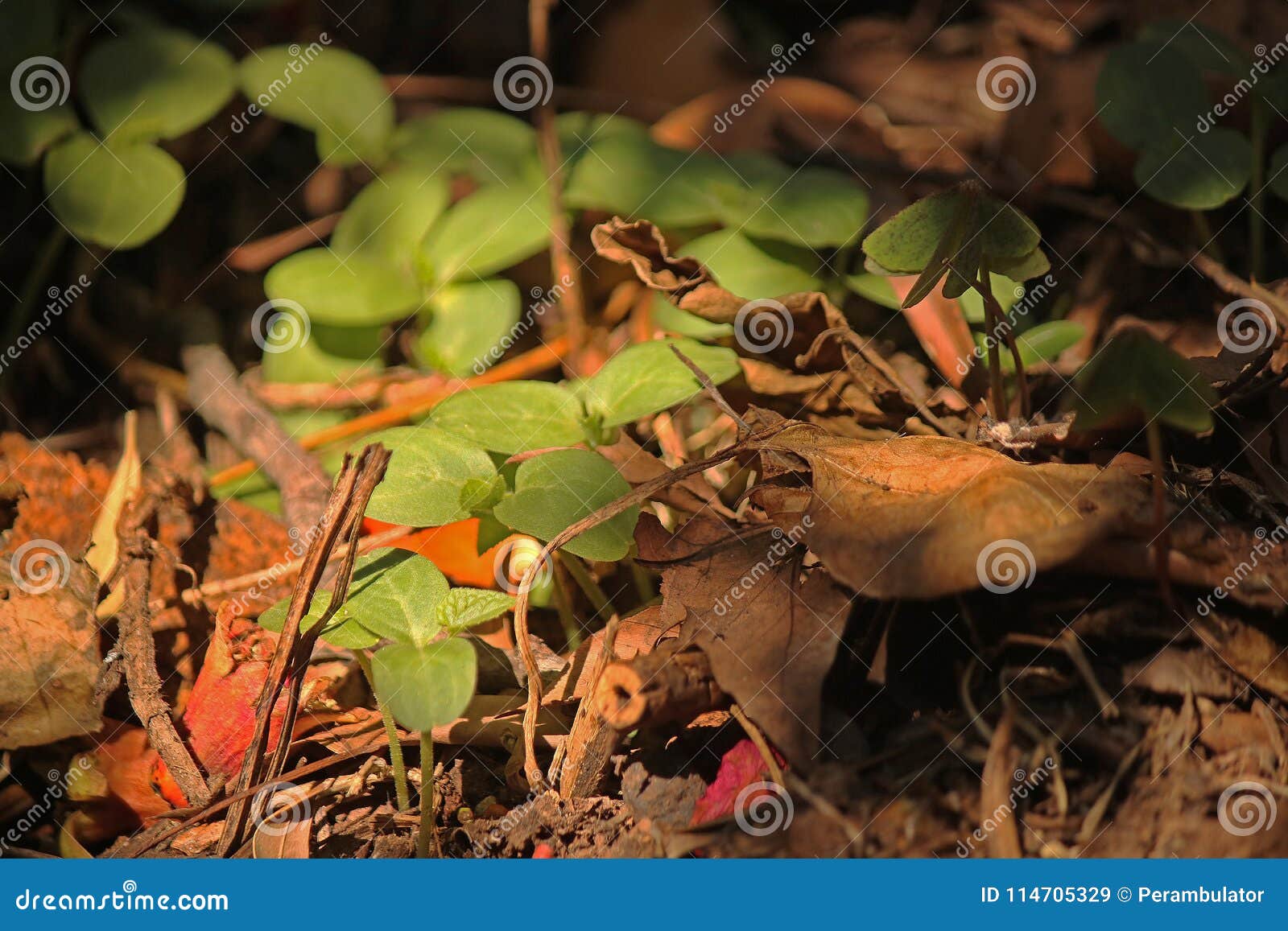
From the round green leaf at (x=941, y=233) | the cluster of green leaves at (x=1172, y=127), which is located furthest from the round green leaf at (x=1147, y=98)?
the round green leaf at (x=941, y=233)

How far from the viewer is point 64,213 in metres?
2.41

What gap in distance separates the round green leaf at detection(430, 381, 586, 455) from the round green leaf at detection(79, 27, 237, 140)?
3.92 ft

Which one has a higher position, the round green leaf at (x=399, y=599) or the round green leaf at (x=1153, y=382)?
the round green leaf at (x=1153, y=382)

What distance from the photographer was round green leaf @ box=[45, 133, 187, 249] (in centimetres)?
241

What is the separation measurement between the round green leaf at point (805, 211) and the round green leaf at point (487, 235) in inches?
18.5

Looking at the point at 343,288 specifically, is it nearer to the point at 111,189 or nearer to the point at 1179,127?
the point at 111,189

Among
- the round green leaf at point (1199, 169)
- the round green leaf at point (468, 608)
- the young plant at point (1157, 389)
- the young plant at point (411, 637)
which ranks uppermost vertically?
the round green leaf at point (1199, 169)

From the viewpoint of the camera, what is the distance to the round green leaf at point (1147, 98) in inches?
83.2

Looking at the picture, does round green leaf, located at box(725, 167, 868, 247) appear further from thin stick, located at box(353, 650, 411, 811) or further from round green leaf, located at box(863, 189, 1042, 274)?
thin stick, located at box(353, 650, 411, 811)

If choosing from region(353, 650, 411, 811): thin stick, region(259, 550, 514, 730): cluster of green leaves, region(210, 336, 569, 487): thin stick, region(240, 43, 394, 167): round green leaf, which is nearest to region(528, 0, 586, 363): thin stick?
region(210, 336, 569, 487): thin stick

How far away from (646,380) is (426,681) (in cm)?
76

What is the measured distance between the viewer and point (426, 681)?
142 centimetres

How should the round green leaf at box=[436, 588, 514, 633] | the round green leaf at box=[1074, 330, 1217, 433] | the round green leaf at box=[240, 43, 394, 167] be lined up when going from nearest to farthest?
the round green leaf at box=[1074, 330, 1217, 433]
the round green leaf at box=[436, 588, 514, 633]
the round green leaf at box=[240, 43, 394, 167]

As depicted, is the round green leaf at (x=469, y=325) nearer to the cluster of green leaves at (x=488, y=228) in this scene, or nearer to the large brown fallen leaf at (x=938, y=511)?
the cluster of green leaves at (x=488, y=228)
